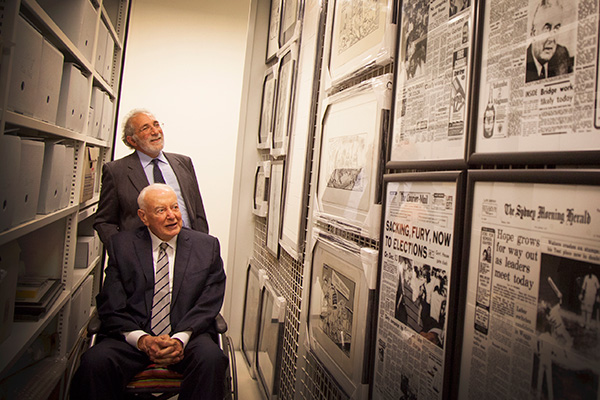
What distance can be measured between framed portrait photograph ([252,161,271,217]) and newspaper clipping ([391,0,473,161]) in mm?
1878

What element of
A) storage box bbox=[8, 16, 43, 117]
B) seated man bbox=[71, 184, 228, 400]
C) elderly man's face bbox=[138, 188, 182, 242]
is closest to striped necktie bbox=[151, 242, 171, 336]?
seated man bbox=[71, 184, 228, 400]

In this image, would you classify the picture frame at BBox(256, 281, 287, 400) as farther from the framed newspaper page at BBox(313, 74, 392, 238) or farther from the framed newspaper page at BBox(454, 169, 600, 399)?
the framed newspaper page at BBox(454, 169, 600, 399)

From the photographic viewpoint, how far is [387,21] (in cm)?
140

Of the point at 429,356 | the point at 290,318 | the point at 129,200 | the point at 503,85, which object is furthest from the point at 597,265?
the point at 129,200

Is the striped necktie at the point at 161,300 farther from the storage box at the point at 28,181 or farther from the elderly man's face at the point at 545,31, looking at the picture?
the elderly man's face at the point at 545,31

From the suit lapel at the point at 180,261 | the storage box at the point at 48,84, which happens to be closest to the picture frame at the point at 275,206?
the suit lapel at the point at 180,261

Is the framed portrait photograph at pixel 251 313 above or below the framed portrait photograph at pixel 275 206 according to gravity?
below

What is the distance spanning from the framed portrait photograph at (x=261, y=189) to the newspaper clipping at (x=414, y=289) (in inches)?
72.8

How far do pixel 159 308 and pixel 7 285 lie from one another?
659 mm

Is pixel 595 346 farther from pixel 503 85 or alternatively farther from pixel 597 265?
pixel 503 85

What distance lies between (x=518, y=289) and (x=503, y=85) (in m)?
0.41

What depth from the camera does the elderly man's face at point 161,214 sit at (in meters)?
2.24

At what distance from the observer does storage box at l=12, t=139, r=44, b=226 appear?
1.62 meters

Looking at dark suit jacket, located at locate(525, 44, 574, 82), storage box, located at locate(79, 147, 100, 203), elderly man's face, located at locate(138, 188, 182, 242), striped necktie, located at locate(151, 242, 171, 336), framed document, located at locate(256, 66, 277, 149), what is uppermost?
framed document, located at locate(256, 66, 277, 149)
